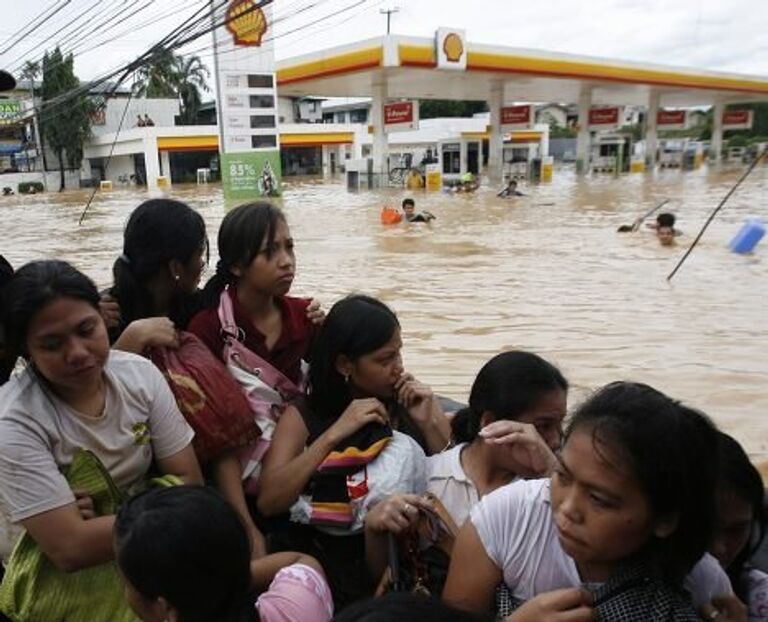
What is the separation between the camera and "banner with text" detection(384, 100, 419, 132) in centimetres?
2227

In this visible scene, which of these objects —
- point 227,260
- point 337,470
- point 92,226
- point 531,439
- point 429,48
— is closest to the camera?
point 531,439

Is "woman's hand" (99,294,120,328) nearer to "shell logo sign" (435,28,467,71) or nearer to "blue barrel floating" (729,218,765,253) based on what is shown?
"blue barrel floating" (729,218,765,253)

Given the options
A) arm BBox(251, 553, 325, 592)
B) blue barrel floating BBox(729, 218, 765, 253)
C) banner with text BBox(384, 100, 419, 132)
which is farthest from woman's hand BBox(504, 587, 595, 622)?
banner with text BBox(384, 100, 419, 132)

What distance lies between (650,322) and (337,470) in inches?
204

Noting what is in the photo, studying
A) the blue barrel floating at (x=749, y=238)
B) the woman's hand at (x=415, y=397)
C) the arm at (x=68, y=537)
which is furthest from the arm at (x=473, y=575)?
the blue barrel floating at (x=749, y=238)

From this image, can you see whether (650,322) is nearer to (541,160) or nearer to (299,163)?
(541,160)

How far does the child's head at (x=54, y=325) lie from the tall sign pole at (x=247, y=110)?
16333 mm

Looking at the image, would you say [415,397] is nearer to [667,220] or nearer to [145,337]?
[145,337]

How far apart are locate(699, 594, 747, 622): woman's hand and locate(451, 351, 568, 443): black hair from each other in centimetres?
56

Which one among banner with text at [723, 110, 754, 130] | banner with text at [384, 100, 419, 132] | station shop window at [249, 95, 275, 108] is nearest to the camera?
station shop window at [249, 95, 275, 108]

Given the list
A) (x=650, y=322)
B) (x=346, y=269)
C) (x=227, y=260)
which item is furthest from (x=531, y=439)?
(x=346, y=269)

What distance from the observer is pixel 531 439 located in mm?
1531

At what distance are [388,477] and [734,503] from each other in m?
0.77

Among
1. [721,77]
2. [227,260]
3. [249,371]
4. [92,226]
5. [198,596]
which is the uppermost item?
[721,77]
